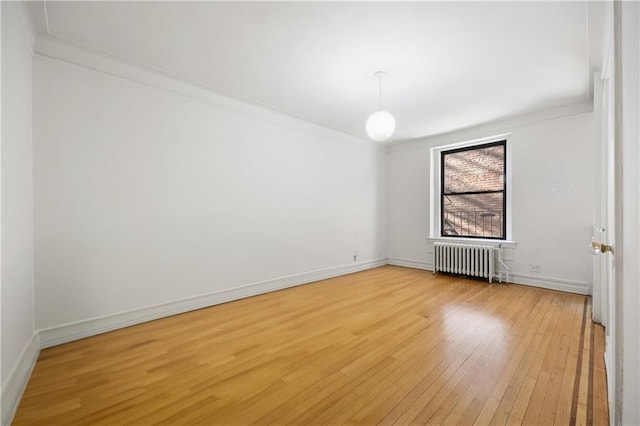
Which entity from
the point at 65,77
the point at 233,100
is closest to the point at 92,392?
the point at 65,77

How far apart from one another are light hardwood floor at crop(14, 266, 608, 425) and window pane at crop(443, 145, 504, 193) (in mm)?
2545

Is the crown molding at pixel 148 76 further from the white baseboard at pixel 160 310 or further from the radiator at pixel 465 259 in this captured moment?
the radiator at pixel 465 259

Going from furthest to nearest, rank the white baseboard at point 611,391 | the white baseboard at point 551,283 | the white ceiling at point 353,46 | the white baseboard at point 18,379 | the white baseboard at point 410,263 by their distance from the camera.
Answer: the white baseboard at point 410,263
the white baseboard at point 551,283
the white ceiling at point 353,46
the white baseboard at point 18,379
the white baseboard at point 611,391

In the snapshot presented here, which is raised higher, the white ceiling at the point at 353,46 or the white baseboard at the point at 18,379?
the white ceiling at the point at 353,46

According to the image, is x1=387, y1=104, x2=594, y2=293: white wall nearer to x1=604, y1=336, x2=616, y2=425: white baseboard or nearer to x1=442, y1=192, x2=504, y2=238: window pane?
x1=442, y1=192, x2=504, y2=238: window pane

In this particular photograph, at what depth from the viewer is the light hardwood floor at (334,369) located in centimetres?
175

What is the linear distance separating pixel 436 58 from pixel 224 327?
365cm

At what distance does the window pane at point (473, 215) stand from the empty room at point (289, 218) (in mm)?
135

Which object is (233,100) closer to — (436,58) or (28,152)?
(28,152)

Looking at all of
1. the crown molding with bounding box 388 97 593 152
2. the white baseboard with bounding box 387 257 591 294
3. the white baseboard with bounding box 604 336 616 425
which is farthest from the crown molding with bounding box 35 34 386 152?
the white baseboard with bounding box 387 257 591 294

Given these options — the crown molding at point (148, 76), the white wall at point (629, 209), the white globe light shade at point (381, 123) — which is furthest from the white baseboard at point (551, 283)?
the crown molding at point (148, 76)

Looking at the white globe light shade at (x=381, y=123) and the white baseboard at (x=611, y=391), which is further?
the white globe light shade at (x=381, y=123)

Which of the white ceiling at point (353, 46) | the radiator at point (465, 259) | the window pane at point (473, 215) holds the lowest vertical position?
the radiator at point (465, 259)

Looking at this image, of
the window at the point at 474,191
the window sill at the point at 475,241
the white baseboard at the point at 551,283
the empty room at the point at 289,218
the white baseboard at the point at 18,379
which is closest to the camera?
the white baseboard at the point at 18,379
